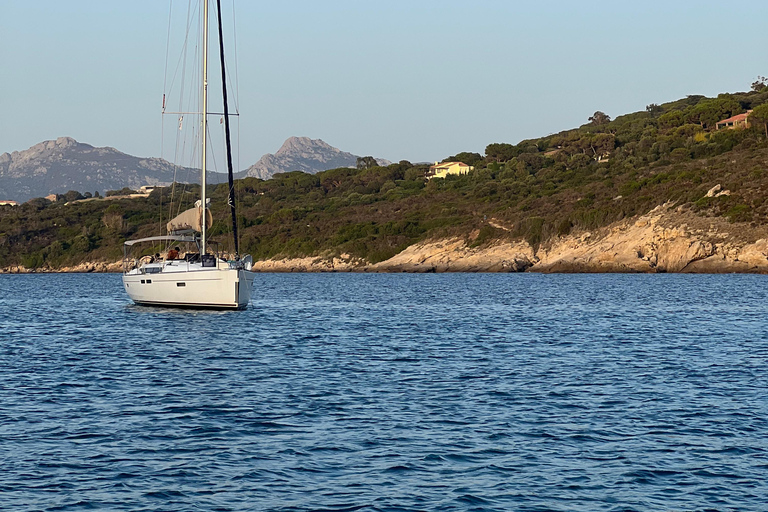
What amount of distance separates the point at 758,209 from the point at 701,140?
4953 centimetres

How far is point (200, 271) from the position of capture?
40.7 metres

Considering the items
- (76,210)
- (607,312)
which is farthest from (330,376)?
(76,210)

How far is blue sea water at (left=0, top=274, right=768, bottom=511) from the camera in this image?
1209 cm

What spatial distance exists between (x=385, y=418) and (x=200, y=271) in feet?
83.3

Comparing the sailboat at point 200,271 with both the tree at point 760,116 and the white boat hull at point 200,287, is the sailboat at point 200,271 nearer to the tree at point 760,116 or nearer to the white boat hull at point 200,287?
the white boat hull at point 200,287

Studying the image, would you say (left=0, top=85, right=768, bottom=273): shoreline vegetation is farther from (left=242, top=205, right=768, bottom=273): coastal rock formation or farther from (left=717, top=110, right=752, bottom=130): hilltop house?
(left=717, top=110, right=752, bottom=130): hilltop house

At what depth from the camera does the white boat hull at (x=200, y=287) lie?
40.8 meters

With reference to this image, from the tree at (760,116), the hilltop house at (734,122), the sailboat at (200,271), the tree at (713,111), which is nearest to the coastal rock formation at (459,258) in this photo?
the tree at (760,116)

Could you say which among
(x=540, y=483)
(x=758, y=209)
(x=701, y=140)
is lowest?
(x=540, y=483)

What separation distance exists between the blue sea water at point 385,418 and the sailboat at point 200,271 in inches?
184

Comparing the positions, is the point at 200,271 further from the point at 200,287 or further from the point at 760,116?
the point at 760,116

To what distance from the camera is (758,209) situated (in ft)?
297

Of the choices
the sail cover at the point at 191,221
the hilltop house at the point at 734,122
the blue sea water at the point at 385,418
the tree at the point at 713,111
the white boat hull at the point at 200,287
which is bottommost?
the blue sea water at the point at 385,418

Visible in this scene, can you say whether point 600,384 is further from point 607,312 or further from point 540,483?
point 607,312
